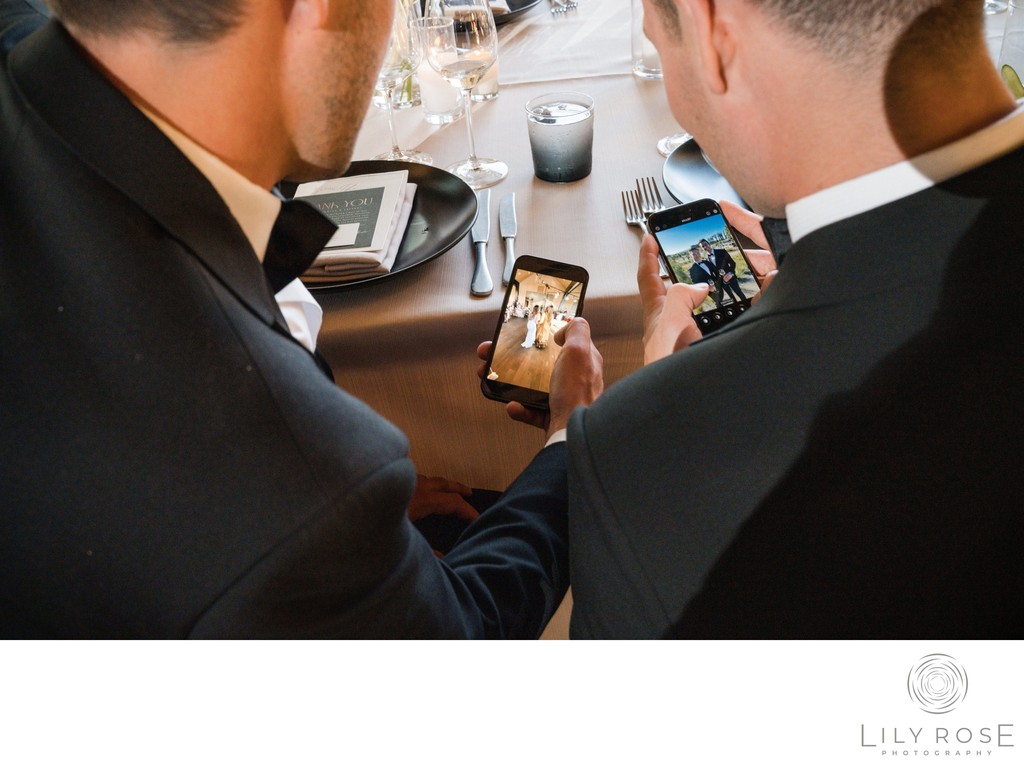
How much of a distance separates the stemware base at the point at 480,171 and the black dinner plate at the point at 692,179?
0.87 feet

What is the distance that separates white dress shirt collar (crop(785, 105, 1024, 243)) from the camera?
0.54 m

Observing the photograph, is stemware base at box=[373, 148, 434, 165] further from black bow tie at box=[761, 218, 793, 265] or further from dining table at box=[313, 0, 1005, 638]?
black bow tie at box=[761, 218, 793, 265]

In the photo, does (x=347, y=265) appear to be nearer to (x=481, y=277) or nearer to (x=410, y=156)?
(x=481, y=277)

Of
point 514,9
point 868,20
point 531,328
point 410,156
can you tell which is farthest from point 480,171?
point 514,9

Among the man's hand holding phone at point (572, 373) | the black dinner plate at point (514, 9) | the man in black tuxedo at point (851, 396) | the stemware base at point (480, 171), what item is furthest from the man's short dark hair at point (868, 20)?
the black dinner plate at point (514, 9)

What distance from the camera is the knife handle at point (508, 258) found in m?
0.98

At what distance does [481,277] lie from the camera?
3.21 feet

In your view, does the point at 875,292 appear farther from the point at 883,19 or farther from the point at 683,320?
the point at 683,320

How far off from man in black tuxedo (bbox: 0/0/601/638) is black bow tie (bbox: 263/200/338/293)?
14 centimetres

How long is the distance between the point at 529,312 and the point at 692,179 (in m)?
0.35

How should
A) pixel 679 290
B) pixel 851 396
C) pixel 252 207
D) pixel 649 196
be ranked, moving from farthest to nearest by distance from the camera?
pixel 649 196, pixel 679 290, pixel 252 207, pixel 851 396
